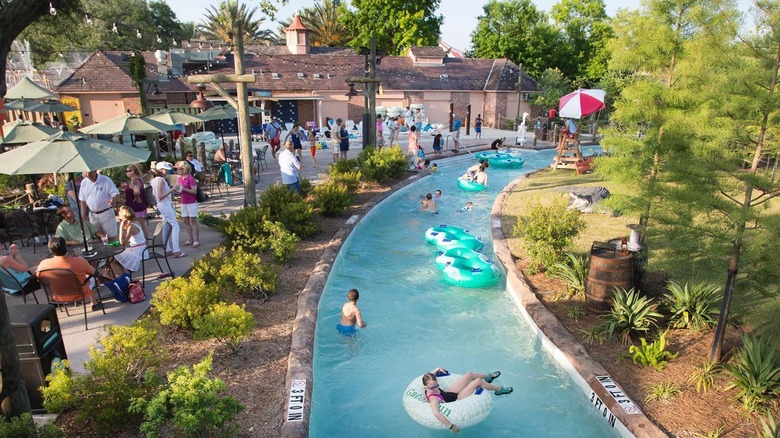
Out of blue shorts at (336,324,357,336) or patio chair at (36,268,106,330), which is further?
blue shorts at (336,324,357,336)

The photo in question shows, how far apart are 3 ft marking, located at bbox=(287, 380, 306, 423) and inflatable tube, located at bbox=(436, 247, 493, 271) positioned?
15.9ft

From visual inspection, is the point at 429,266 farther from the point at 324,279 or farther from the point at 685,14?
the point at 685,14

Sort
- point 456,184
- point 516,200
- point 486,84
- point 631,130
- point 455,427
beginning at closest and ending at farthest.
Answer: point 455,427 < point 631,130 < point 516,200 < point 456,184 < point 486,84

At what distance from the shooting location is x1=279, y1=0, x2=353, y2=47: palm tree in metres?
47.8

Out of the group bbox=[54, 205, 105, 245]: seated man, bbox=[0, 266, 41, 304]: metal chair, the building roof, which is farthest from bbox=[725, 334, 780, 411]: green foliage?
the building roof

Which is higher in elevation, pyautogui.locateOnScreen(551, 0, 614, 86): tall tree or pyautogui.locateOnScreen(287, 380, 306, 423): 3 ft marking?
pyautogui.locateOnScreen(551, 0, 614, 86): tall tree

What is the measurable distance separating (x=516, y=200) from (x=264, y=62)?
80.5 feet

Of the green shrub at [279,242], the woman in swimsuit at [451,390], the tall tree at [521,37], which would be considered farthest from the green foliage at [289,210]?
the tall tree at [521,37]

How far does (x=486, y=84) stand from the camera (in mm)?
37438

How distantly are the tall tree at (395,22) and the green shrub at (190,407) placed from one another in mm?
42649

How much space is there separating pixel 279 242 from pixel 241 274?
1.46 meters

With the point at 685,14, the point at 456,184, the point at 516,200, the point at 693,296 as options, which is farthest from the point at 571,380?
the point at 456,184

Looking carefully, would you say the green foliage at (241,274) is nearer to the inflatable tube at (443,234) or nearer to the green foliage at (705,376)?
the inflatable tube at (443,234)

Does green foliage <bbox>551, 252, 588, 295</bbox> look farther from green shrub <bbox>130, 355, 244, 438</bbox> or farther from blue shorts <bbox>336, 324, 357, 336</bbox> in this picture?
green shrub <bbox>130, 355, 244, 438</bbox>
